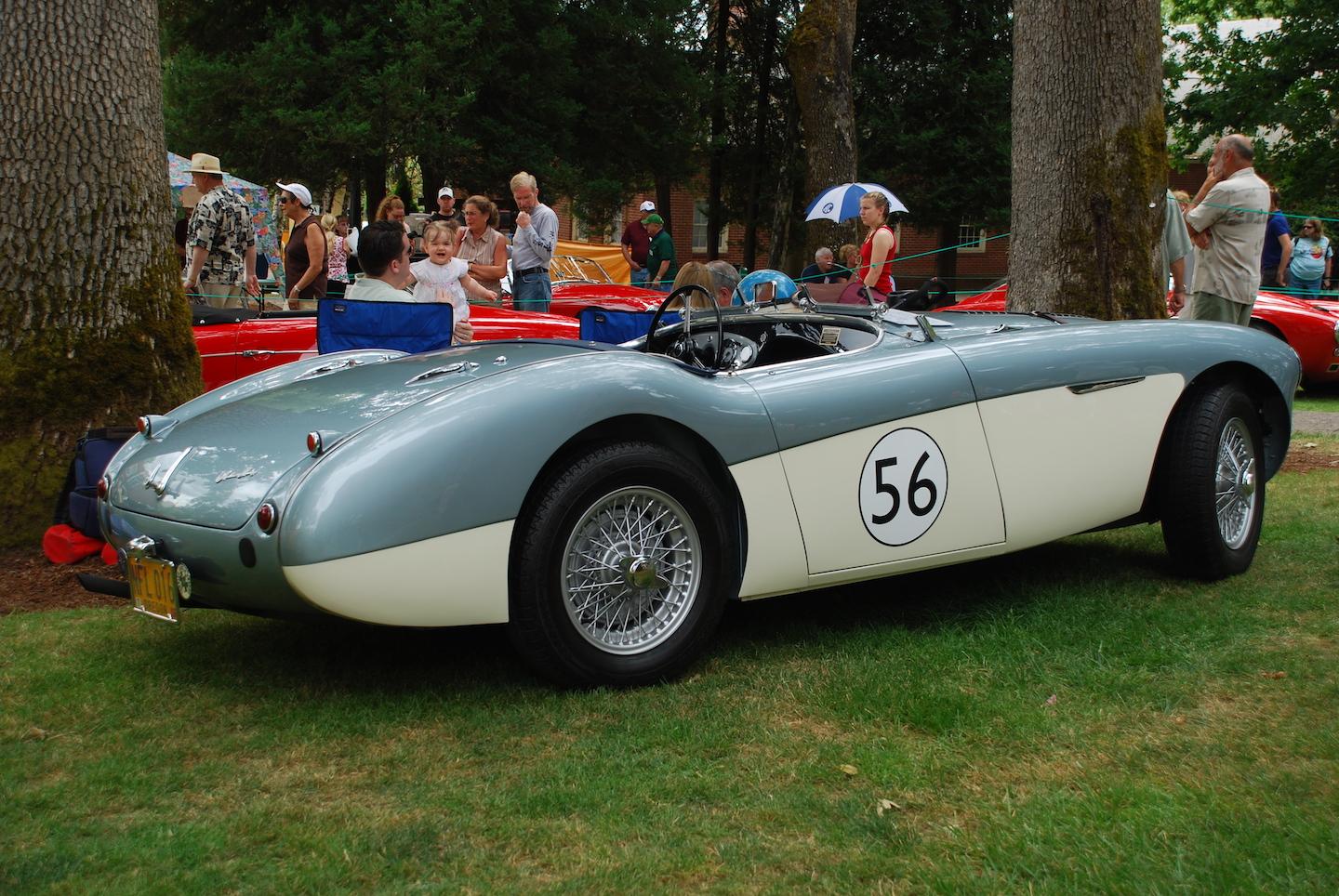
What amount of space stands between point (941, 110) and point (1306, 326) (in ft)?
54.0

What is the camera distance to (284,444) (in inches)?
149

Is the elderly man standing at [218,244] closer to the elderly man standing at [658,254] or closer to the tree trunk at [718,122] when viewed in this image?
the elderly man standing at [658,254]

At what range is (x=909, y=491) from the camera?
14.2ft

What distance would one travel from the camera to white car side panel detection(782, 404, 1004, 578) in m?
4.16

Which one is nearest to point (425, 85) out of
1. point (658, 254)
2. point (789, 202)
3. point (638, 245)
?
point (638, 245)

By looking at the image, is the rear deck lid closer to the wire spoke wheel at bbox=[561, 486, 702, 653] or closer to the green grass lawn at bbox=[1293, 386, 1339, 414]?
the wire spoke wheel at bbox=[561, 486, 702, 653]

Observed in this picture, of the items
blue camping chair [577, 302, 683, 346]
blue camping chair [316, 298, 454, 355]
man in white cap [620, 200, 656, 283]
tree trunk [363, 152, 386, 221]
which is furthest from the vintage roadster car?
tree trunk [363, 152, 386, 221]

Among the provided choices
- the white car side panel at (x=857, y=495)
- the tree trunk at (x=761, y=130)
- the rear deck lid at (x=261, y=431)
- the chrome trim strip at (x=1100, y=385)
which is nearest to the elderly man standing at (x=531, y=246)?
the rear deck lid at (x=261, y=431)

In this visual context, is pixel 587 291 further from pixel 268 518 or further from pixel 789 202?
pixel 789 202

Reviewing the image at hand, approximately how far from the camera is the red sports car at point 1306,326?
11523 millimetres

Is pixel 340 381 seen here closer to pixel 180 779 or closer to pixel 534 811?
pixel 180 779

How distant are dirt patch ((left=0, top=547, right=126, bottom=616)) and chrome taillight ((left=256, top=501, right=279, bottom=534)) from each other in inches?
69.5

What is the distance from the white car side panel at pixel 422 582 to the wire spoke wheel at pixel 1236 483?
2950 millimetres

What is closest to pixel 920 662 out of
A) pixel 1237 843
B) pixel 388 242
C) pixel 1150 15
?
pixel 1237 843
